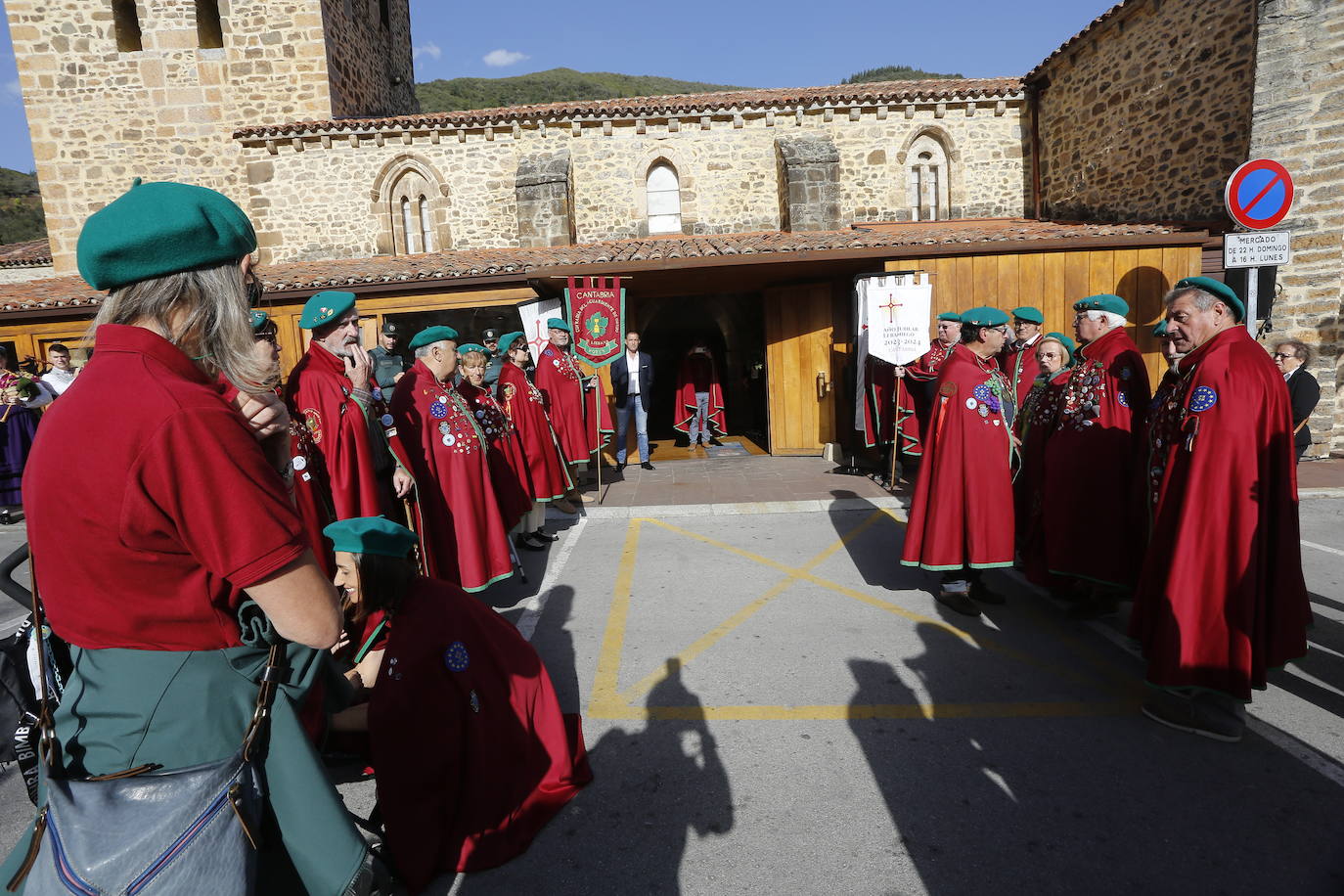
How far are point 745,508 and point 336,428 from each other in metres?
4.83

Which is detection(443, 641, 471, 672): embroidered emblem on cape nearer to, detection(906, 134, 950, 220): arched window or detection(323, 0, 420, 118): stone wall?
detection(906, 134, 950, 220): arched window

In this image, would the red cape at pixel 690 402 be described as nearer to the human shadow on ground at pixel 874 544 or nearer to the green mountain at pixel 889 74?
the human shadow on ground at pixel 874 544

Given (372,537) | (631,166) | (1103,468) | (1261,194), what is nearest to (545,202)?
(631,166)

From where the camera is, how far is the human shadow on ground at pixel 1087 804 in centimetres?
237

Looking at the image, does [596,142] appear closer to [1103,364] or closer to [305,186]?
[305,186]

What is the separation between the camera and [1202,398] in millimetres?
3104

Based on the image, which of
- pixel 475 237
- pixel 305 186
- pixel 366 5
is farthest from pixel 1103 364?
pixel 366 5

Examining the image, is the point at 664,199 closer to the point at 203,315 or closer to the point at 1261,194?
the point at 1261,194

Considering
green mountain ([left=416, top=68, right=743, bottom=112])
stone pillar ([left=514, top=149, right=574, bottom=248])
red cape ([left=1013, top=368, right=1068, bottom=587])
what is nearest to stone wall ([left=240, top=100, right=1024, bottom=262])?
stone pillar ([left=514, top=149, right=574, bottom=248])

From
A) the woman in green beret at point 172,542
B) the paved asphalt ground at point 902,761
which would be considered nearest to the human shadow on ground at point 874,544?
the paved asphalt ground at point 902,761

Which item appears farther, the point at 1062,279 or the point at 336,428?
the point at 1062,279

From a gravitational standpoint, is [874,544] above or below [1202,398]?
below

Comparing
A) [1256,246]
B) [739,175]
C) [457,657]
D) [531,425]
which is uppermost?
[739,175]

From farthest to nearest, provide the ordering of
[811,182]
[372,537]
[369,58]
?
[369,58] → [811,182] → [372,537]
